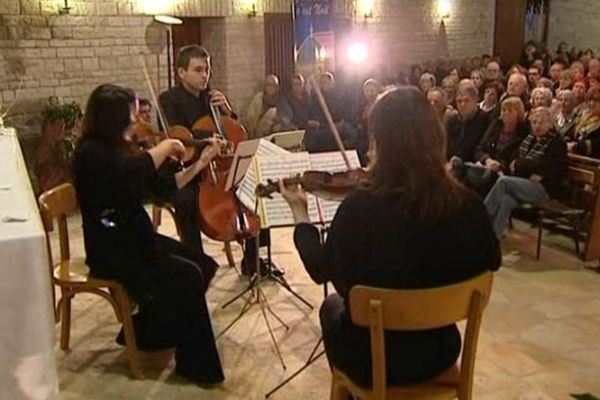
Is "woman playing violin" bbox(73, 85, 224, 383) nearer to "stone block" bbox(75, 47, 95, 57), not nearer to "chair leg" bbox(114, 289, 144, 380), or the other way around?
"chair leg" bbox(114, 289, 144, 380)

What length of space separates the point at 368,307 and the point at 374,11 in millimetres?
7525

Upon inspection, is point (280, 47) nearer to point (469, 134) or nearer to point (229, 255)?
point (469, 134)

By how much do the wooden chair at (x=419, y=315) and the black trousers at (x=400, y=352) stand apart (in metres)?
0.04

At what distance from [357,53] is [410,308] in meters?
7.15

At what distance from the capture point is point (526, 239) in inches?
187

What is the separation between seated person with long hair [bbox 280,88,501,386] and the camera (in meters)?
1.81

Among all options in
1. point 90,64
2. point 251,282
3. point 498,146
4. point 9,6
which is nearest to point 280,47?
point 90,64

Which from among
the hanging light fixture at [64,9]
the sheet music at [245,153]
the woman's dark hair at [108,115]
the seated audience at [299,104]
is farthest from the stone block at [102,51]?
the woman's dark hair at [108,115]

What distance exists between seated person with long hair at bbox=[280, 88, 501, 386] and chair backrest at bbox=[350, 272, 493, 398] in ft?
0.29

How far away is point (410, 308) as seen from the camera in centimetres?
174

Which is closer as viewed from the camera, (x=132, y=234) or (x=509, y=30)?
(x=132, y=234)

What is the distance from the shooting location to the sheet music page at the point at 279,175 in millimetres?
2881

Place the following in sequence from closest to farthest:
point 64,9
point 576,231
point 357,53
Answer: point 576,231 < point 64,9 < point 357,53

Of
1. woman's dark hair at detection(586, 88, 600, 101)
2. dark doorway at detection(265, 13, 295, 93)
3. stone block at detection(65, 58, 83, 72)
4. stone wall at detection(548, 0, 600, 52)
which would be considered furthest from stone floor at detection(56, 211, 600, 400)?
stone wall at detection(548, 0, 600, 52)
